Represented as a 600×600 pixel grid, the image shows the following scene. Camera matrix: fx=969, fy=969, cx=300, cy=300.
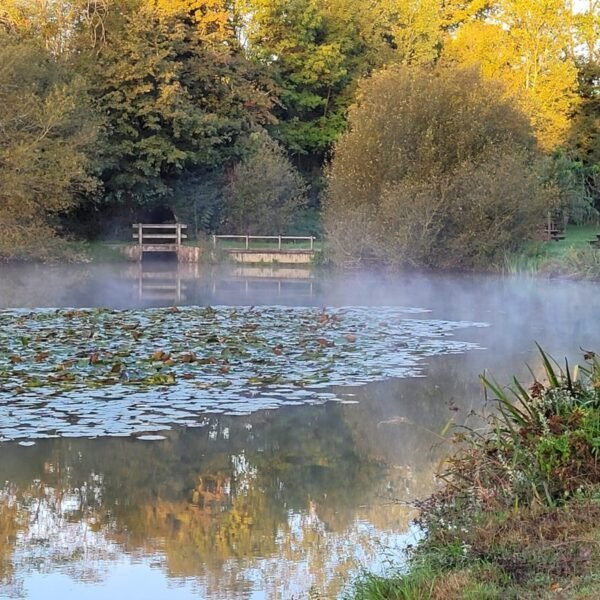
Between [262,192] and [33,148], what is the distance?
11566 mm

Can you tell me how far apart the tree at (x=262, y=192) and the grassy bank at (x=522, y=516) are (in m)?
32.6

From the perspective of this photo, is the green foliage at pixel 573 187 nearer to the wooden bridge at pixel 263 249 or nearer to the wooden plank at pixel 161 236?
the wooden bridge at pixel 263 249

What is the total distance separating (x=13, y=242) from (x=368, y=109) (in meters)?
11.5

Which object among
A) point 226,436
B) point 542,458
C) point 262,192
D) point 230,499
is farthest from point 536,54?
point 542,458

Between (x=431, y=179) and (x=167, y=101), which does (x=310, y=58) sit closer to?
(x=167, y=101)

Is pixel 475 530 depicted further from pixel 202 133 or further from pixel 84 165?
pixel 202 133

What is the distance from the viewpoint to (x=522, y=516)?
15.6 feet

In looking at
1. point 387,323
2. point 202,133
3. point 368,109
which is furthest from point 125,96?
point 387,323

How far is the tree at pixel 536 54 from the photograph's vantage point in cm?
4228

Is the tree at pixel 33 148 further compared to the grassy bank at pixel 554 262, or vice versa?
the tree at pixel 33 148

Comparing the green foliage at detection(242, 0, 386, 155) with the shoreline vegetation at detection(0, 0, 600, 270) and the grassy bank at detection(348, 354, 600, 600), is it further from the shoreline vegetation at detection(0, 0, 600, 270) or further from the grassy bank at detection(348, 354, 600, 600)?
the grassy bank at detection(348, 354, 600, 600)

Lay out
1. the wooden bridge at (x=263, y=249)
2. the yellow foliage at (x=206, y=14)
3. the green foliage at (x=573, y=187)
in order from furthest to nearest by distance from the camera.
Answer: the green foliage at (x=573, y=187) → the yellow foliage at (x=206, y=14) → the wooden bridge at (x=263, y=249)

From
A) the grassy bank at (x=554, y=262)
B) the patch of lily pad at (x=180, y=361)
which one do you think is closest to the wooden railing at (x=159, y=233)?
the grassy bank at (x=554, y=262)

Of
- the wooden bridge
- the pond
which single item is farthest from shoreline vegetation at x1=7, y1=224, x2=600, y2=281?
the pond
